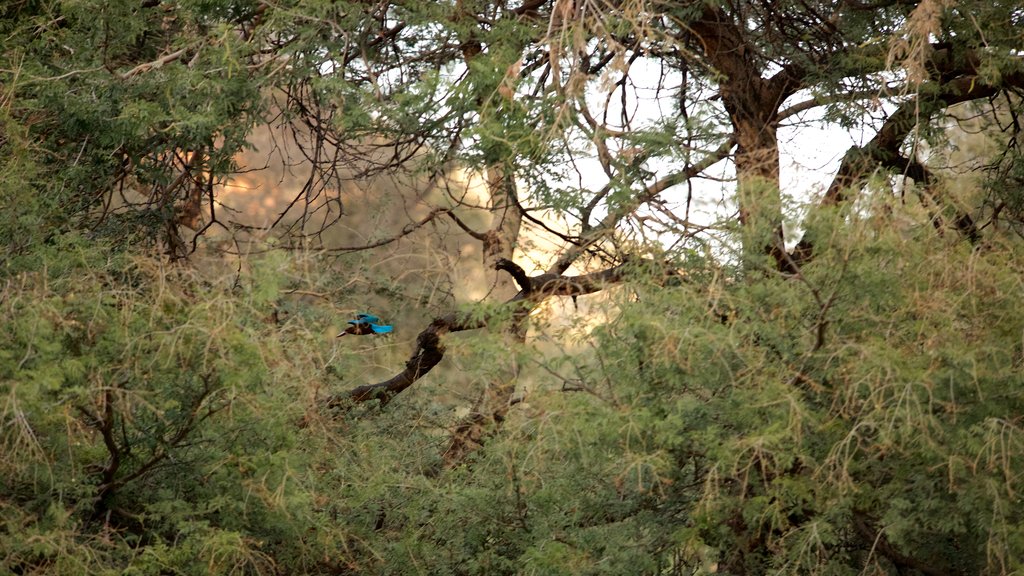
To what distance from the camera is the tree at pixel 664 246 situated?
4.19 m

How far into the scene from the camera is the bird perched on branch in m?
6.77

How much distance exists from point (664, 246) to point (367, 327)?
7.43 ft

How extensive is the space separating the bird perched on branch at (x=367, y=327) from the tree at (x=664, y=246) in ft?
1.04

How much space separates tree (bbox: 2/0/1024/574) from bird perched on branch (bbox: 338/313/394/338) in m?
0.32

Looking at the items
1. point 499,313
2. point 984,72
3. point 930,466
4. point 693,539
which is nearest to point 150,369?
point 499,313

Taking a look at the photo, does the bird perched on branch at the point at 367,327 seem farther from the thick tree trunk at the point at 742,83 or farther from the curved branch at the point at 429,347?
the thick tree trunk at the point at 742,83

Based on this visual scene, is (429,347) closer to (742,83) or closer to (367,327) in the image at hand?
(367,327)

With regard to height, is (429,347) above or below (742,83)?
below

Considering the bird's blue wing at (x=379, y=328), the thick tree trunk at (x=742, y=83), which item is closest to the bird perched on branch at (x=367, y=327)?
the bird's blue wing at (x=379, y=328)

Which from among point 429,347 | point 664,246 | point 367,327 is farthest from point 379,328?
Answer: point 664,246

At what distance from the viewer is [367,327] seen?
6.95 m

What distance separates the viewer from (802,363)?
4.38m

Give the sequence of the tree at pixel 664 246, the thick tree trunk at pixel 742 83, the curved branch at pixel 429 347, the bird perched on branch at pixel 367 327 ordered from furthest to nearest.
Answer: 1. the thick tree trunk at pixel 742 83
2. the bird perched on branch at pixel 367 327
3. the curved branch at pixel 429 347
4. the tree at pixel 664 246

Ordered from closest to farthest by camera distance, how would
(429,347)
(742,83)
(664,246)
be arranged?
(664,246), (742,83), (429,347)
